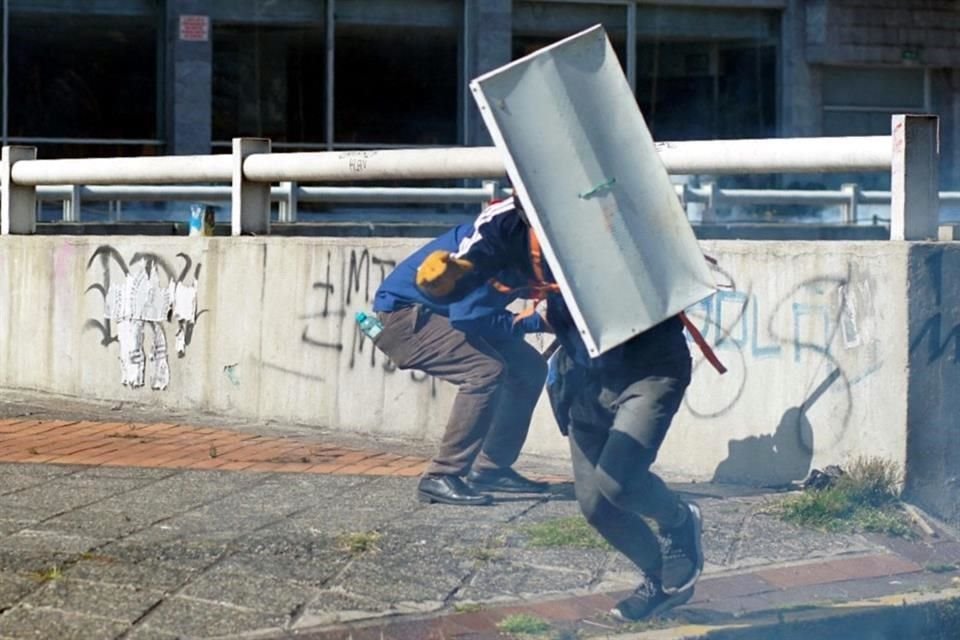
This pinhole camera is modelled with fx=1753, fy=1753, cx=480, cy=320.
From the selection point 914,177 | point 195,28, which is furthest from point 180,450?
point 195,28

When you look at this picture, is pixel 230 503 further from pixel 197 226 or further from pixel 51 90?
pixel 51 90

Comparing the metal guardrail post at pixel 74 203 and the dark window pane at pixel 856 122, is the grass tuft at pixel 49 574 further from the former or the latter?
the dark window pane at pixel 856 122

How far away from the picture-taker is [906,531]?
22.1 feet

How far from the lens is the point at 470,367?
281 inches

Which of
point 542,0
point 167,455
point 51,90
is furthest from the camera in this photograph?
point 542,0

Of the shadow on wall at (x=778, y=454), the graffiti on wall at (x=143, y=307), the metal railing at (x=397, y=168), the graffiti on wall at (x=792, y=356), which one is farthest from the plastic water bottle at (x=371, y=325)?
the graffiti on wall at (x=143, y=307)

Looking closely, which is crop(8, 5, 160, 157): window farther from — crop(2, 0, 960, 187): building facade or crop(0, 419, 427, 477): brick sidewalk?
crop(0, 419, 427, 477): brick sidewalk

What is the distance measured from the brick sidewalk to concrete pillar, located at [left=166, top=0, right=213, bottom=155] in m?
10.9

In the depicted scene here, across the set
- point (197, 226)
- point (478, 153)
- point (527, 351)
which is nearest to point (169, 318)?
point (197, 226)

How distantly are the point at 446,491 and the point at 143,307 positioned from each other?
10.7 feet

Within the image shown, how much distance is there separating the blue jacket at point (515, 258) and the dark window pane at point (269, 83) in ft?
48.9

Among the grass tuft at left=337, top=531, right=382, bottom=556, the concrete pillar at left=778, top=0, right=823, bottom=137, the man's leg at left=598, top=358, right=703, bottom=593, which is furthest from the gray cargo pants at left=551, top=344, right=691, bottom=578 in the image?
the concrete pillar at left=778, top=0, right=823, bottom=137

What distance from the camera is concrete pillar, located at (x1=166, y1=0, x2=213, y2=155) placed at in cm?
1986

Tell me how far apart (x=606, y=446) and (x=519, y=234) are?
0.76 m
